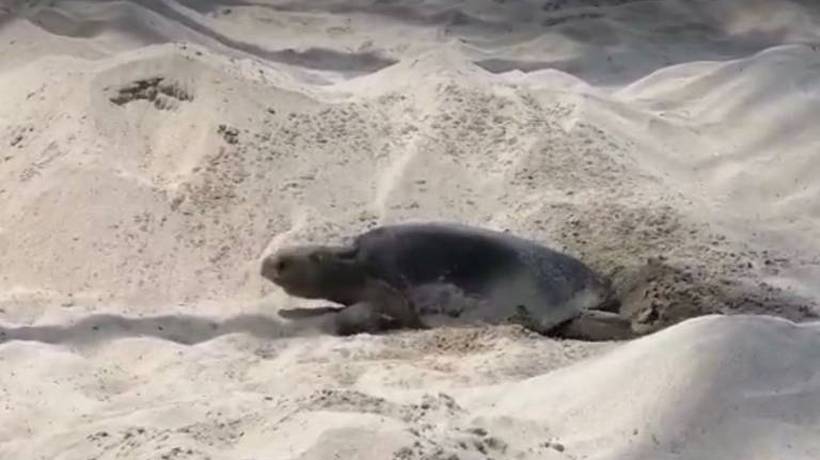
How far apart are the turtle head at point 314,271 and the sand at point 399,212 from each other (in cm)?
7

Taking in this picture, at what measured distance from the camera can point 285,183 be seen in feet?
15.0

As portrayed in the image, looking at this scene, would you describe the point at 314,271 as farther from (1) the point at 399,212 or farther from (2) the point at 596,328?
(2) the point at 596,328

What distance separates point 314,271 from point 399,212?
0.54 meters

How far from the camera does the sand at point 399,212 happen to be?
286 cm

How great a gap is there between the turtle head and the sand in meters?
0.07

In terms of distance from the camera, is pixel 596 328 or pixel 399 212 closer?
pixel 596 328

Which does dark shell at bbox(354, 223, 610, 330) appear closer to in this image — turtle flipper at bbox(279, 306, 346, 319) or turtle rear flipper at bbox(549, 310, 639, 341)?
turtle rear flipper at bbox(549, 310, 639, 341)

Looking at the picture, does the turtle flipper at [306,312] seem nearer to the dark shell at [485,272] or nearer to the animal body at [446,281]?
the animal body at [446,281]

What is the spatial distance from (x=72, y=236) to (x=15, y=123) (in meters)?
0.77

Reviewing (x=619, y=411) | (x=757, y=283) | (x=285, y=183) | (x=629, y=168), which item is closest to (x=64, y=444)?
(x=619, y=411)

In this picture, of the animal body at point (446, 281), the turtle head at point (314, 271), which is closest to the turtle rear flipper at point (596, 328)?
the animal body at point (446, 281)

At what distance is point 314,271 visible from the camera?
4000 mm

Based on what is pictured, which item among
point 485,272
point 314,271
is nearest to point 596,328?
point 485,272

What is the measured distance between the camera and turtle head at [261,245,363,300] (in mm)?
3996
